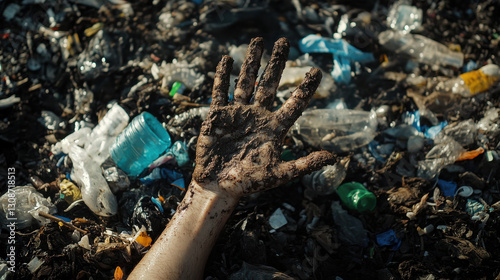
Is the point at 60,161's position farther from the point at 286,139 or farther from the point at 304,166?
the point at 304,166

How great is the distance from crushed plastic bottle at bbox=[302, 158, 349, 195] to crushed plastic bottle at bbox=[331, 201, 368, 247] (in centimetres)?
20

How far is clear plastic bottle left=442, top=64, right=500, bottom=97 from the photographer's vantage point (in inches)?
143

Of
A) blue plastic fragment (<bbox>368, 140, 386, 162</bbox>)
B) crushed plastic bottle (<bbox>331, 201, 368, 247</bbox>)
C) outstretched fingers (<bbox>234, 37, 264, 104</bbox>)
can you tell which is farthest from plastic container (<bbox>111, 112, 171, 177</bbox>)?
blue plastic fragment (<bbox>368, 140, 386, 162</bbox>)

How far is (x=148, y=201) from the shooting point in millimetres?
2789

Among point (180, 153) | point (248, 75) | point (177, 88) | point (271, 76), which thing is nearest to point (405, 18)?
point (271, 76)

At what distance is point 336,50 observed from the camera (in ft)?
13.1

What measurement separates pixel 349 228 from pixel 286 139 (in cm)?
109

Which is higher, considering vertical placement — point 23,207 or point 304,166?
point 304,166

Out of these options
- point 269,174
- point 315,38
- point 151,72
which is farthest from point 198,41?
point 269,174

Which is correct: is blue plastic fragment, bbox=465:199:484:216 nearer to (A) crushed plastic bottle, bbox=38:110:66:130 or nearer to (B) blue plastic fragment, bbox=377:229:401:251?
(B) blue plastic fragment, bbox=377:229:401:251

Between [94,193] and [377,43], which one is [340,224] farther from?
[377,43]

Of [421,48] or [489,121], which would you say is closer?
[489,121]

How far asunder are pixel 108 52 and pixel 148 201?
2145 millimetres

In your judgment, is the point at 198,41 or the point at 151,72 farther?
the point at 198,41
